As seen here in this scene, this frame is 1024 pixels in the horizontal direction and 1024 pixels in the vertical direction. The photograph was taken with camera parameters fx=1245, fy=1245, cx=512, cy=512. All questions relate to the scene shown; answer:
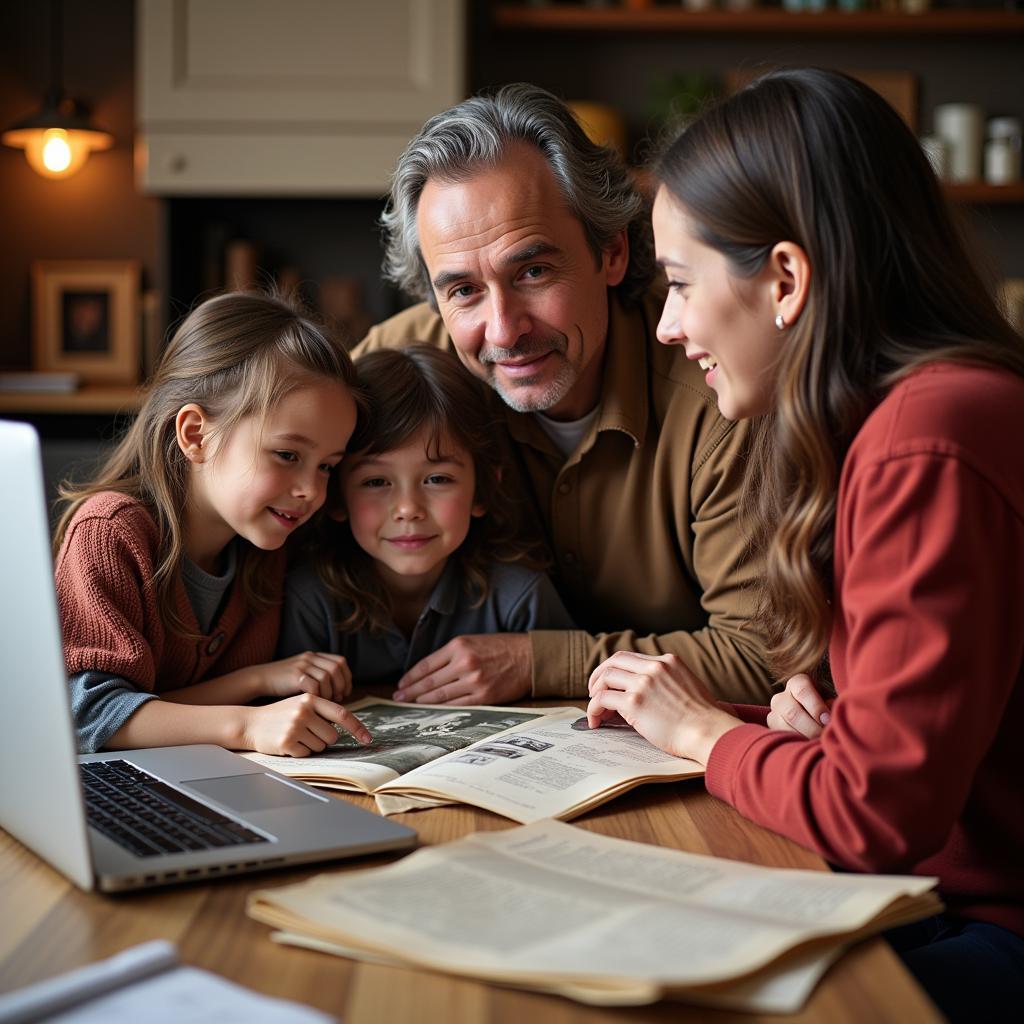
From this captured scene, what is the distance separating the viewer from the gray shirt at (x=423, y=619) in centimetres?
163

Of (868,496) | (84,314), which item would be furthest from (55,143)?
(868,496)

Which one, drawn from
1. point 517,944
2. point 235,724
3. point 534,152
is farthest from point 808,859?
point 534,152

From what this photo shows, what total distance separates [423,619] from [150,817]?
2.38 ft

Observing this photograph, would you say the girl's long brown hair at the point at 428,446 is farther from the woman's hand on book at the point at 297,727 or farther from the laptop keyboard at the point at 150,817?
the laptop keyboard at the point at 150,817

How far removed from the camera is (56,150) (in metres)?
3.70

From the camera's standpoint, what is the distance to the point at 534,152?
1763 millimetres

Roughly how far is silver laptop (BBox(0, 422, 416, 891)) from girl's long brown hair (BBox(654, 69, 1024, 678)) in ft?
1.46

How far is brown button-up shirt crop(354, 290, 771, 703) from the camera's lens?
5.57 feet

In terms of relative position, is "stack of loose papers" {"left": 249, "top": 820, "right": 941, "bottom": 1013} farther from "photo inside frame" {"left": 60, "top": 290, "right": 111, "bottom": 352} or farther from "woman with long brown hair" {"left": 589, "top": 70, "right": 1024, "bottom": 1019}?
"photo inside frame" {"left": 60, "top": 290, "right": 111, "bottom": 352}

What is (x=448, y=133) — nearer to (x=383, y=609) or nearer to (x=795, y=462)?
(x=383, y=609)

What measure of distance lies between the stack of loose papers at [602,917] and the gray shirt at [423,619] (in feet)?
2.45

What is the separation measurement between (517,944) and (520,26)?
3.22m

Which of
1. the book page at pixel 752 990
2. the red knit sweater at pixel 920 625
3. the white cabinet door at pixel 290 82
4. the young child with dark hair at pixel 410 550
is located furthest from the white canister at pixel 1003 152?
the book page at pixel 752 990

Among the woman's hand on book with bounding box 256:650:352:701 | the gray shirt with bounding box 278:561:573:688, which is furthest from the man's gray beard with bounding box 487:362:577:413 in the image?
the woman's hand on book with bounding box 256:650:352:701
